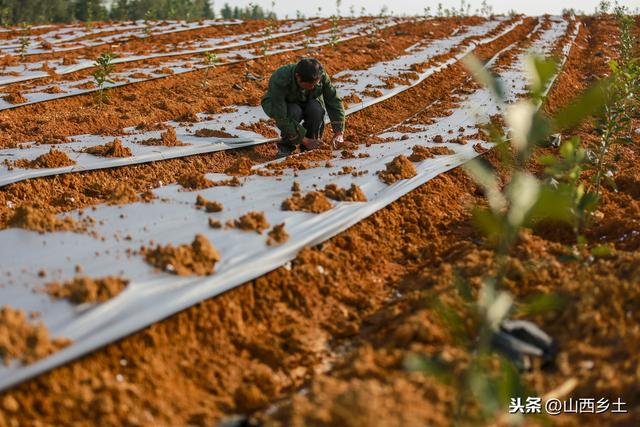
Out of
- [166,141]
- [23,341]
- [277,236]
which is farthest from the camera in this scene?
[166,141]

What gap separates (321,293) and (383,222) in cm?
101

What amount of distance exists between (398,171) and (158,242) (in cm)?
222

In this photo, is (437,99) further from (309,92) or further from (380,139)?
(309,92)

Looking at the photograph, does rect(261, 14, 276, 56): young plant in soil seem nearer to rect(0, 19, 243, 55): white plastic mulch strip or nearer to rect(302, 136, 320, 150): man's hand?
rect(0, 19, 243, 55): white plastic mulch strip

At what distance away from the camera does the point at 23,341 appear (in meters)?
2.15

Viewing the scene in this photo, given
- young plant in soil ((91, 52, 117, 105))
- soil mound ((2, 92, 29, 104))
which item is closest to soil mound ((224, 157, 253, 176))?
young plant in soil ((91, 52, 117, 105))

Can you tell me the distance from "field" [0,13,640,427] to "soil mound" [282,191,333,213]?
0.05 feet

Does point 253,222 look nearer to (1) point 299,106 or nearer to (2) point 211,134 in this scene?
(1) point 299,106

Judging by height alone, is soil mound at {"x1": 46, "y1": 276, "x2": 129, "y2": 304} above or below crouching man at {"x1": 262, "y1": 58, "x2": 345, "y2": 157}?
below

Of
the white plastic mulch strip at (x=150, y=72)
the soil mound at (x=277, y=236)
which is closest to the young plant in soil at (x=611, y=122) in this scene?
the soil mound at (x=277, y=236)

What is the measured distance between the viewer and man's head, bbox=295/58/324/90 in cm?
498

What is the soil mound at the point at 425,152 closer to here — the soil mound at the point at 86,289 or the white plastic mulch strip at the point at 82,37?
the soil mound at the point at 86,289

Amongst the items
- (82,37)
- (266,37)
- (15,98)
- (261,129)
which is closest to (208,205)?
(261,129)

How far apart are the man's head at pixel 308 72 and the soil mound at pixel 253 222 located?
6.80ft
